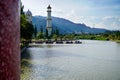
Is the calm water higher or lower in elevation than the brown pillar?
lower

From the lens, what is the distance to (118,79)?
62.2 feet

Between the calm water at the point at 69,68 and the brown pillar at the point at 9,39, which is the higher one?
the brown pillar at the point at 9,39

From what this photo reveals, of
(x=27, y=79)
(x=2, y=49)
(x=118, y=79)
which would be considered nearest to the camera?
(x=2, y=49)

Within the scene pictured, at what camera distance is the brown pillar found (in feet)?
2.54

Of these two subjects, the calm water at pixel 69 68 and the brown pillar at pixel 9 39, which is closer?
the brown pillar at pixel 9 39

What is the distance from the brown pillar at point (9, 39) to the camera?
773 mm

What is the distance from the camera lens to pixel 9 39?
82 cm

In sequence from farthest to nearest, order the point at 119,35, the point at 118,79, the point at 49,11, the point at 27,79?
the point at 49,11 → the point at 119,35 → the point at 118,79 → the point at 27,79

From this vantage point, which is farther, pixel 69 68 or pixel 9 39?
pixel 69 68

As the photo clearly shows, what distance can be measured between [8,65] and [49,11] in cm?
14694

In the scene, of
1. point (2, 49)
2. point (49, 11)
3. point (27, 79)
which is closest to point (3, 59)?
point (2, 49)

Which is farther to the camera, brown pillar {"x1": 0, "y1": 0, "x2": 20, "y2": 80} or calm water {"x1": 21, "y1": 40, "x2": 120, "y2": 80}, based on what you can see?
calm water {"x1": 21, "y1": 40, "x2": 120, "y2": 80}

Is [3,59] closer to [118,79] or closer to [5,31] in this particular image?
[5,31]

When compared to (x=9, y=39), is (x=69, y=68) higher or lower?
lower
